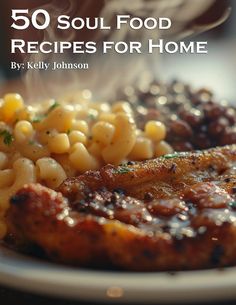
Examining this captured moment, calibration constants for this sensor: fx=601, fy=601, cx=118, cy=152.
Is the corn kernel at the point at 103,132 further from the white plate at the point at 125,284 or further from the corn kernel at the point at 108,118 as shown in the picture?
the white plate at the point at 125,284

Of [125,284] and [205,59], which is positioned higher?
[205,59]

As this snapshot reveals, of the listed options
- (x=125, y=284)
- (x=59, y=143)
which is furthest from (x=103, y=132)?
(x=125, y=284)

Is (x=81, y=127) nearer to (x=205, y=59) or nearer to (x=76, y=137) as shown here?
(x=76, y=137)

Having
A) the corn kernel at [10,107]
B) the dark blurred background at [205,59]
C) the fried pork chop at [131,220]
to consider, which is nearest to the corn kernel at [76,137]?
the corn kernel at [10,107]

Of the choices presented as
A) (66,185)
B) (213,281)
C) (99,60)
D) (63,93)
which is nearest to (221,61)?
(99,60)

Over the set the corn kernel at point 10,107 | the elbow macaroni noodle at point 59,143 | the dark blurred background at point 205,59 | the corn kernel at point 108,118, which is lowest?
the elbow macaroni noodle at point 59,143

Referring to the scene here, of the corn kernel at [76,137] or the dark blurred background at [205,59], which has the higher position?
the dark blurred background at [205,59]

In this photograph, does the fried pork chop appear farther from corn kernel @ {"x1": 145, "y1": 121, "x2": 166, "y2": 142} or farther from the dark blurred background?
the dark blurred background
